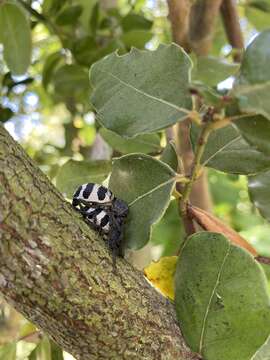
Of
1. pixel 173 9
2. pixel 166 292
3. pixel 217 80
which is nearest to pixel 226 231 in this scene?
pixel 166 292

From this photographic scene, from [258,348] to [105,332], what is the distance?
0.18m

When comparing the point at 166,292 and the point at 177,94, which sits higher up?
the point at 177,94

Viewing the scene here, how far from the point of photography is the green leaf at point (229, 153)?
77cm

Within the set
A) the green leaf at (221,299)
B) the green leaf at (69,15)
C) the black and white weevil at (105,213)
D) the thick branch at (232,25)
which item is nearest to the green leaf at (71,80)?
the green leaf at (69,15)

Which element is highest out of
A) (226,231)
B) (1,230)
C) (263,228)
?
(1,230)

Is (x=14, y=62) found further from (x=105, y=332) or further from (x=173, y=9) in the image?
(x=105, y=332)

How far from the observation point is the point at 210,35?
1.53 metres

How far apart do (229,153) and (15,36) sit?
1.99 feet

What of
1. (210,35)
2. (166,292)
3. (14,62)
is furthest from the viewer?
(210,35)

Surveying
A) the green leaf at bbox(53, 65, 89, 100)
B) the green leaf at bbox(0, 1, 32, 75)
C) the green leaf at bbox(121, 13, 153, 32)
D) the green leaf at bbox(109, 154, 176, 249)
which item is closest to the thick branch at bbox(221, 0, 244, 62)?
the green leaf at bbox(121, 13, 153, 32)

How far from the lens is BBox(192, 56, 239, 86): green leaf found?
1114 millimetres

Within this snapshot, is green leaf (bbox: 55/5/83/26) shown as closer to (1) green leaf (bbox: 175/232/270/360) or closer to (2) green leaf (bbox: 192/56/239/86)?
(2) green leaf (bbox: 192/56/239/86)

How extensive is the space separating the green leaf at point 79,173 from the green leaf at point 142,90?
1.19 feet

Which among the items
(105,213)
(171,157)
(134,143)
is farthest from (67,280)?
(134,143)
